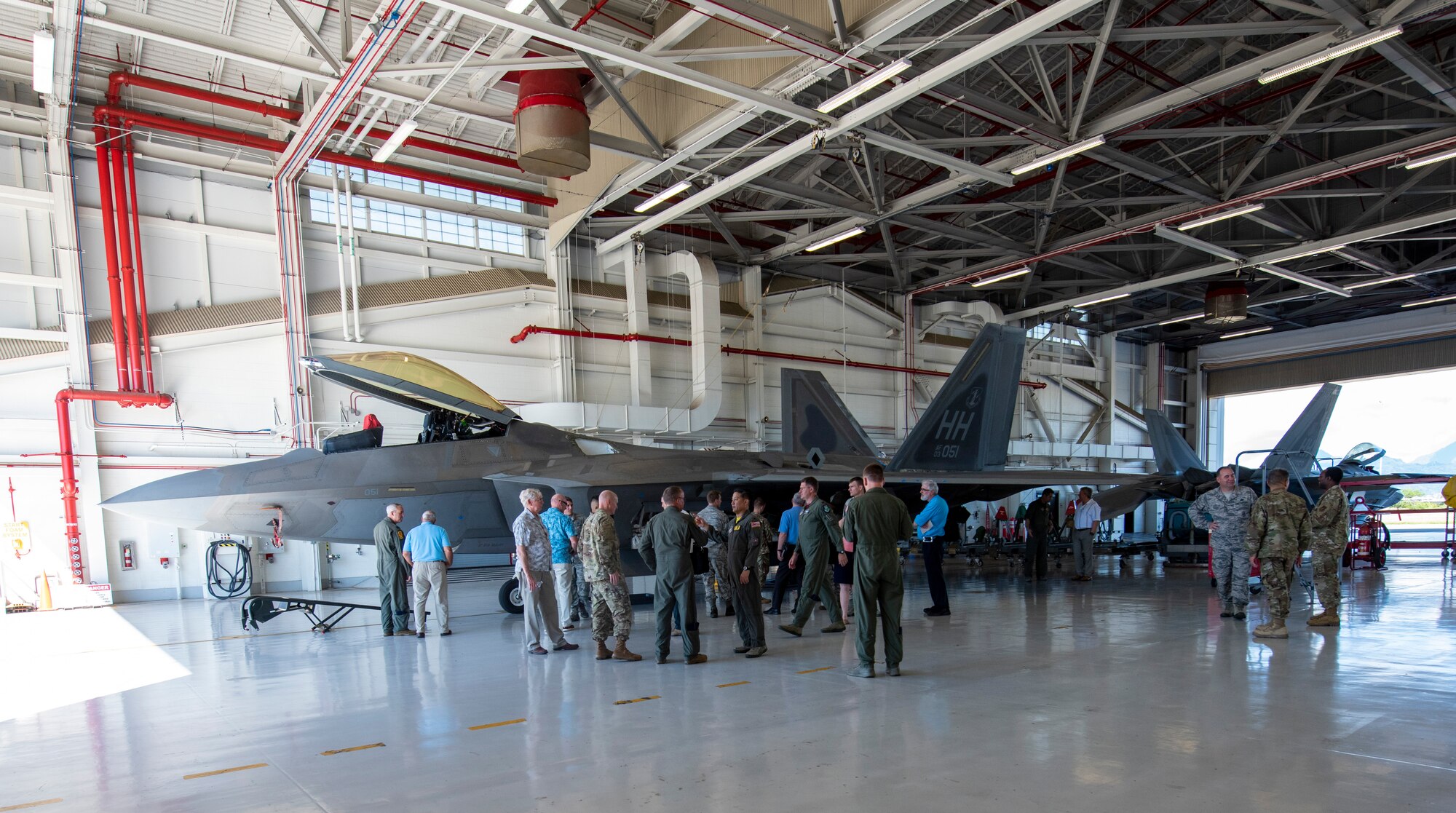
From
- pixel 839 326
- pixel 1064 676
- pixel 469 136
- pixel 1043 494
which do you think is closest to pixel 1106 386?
pixel 839 326

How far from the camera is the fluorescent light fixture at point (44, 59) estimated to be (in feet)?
29.7

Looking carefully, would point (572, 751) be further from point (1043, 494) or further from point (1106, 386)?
point (1106, 386)

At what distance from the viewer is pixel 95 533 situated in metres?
12.6

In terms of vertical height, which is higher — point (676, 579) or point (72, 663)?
point (676, 579)

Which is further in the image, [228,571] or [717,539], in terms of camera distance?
[228,571]

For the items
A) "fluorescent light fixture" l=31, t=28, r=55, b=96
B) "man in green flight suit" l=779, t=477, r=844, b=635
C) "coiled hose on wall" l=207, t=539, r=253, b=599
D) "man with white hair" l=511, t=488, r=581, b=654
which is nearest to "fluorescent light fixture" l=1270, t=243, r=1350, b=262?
"man in green flight suit" l=779, t=477, r=844, b=635

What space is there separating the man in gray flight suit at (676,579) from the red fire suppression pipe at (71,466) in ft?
36.5

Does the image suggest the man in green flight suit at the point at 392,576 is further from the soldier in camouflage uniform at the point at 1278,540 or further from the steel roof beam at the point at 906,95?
the soldier in camouflage uniform at the point at 1278,540

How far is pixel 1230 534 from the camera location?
312 inches

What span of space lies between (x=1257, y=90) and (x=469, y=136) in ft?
49.8

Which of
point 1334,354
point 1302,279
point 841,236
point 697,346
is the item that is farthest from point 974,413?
point 1334,354

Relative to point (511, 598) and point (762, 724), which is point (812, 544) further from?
point (511, 598)

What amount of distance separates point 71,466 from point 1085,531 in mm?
16560

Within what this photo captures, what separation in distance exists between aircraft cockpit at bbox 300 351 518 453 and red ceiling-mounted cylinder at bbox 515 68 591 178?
376 centimetres
